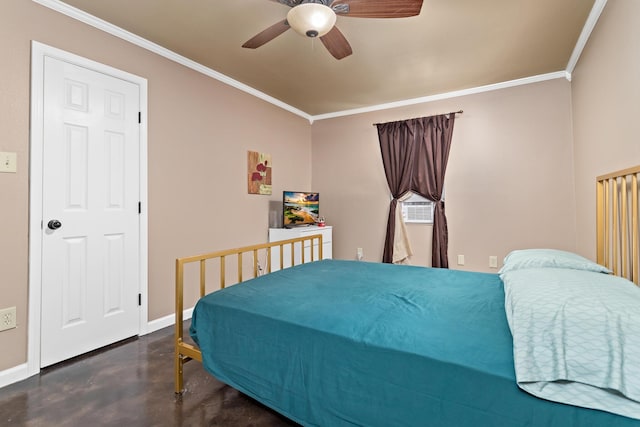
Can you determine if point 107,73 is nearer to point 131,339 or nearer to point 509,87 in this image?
point 131,339

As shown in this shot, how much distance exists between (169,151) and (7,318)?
1.62 meters

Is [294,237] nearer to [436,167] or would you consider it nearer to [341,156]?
[341,156]

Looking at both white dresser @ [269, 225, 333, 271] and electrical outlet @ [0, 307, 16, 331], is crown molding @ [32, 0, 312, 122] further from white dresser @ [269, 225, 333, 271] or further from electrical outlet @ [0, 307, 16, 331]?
electrical outlet @ [0, 307, 16, 331]

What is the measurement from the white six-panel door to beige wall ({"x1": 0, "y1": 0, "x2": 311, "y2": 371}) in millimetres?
122

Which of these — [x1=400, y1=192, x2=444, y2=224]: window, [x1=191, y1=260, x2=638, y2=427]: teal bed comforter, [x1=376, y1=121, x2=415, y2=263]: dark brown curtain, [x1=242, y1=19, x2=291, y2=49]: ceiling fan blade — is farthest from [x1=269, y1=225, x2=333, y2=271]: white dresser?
[x1=242, y1=19, x2=291, y2=49]: ceiling fan blade

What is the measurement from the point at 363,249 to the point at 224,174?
2177 mm

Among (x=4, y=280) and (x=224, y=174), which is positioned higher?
(x=224, y=174)

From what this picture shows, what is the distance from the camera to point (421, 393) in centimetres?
Answer: 106

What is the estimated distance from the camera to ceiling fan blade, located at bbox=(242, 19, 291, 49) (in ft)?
6.45

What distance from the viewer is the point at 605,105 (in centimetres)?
219

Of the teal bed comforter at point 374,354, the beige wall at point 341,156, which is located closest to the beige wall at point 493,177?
the beige wall at point 341,156

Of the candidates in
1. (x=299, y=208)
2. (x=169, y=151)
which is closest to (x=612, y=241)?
(x=299, y=208)

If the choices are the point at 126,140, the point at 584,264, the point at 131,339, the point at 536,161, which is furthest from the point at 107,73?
the point at 536,161

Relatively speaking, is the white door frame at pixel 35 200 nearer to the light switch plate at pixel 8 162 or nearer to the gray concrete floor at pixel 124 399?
the light switch plate at pixel 8 162
